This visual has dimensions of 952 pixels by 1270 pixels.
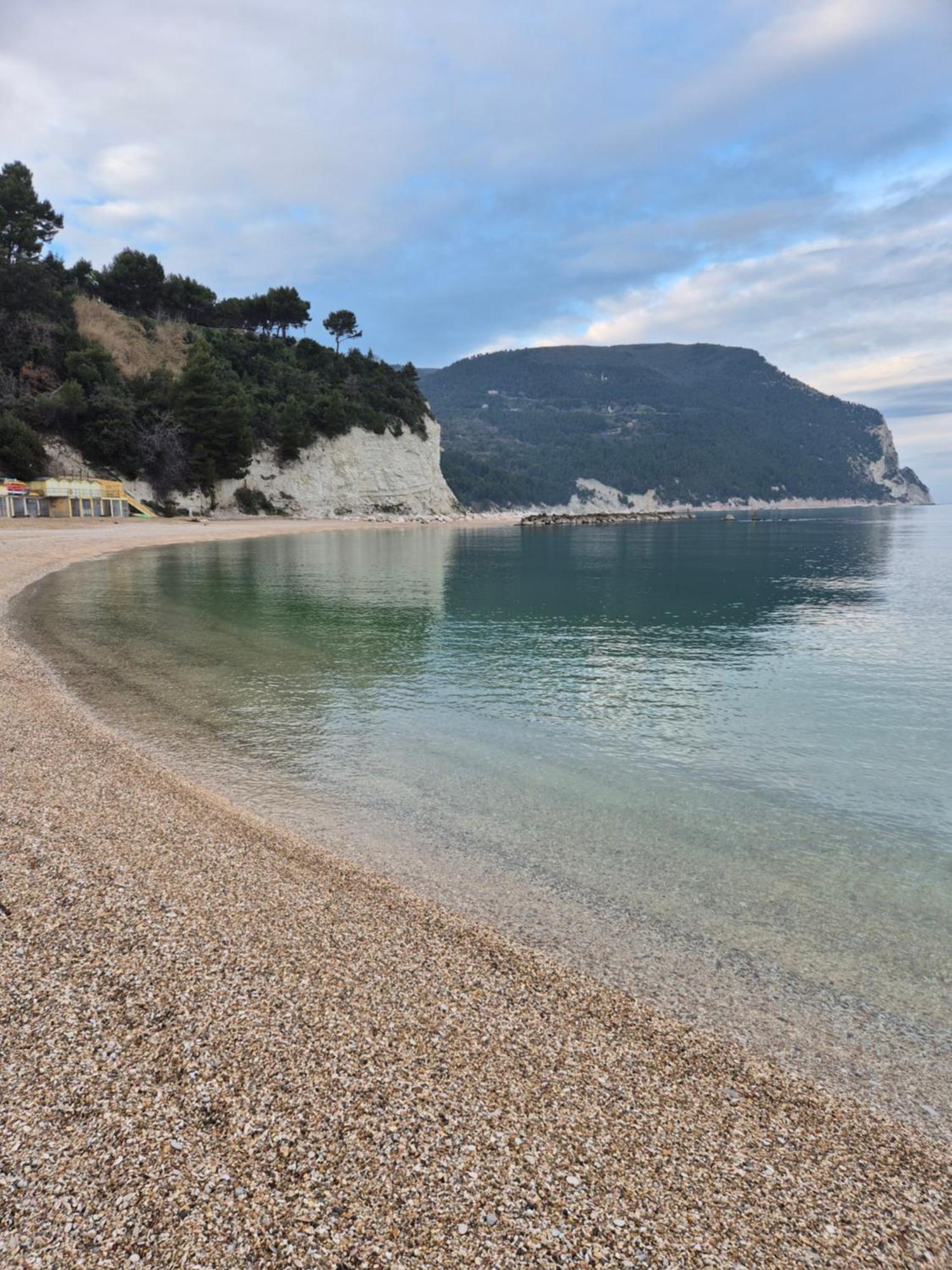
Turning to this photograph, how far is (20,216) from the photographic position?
71.2m

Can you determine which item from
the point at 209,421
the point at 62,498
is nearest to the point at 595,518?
the point at 209,421

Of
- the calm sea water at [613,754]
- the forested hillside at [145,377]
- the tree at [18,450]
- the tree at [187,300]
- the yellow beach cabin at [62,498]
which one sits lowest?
the calm sea water at [613,754]

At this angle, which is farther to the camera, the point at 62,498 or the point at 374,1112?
the point at 62,498

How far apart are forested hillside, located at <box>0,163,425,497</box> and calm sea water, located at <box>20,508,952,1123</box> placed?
4720 cm

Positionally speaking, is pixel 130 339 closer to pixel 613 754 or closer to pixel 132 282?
pixel 132 282

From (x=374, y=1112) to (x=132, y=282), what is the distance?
10926 centimetres

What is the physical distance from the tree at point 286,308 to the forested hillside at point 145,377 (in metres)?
0.51

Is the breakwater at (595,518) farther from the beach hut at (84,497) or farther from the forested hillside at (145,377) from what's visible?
the beach hut at (84,497)

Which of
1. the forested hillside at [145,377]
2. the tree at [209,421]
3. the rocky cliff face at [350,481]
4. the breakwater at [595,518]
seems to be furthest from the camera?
the breakwater at [595,518]

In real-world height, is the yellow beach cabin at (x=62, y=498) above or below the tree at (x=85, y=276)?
below

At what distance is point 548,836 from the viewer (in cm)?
796

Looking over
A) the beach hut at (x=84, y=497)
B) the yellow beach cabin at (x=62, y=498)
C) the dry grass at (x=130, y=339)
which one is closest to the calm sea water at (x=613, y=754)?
the yellow beach cabin at (x=62, y=498)

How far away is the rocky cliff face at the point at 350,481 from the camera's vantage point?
3184 inches

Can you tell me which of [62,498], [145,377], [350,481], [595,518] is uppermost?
[145,377]
